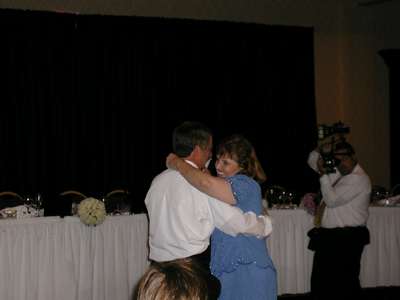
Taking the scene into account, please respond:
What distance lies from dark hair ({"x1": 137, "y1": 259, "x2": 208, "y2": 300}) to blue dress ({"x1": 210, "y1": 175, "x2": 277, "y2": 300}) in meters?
1.70

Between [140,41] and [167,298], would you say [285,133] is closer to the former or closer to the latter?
[140,41]

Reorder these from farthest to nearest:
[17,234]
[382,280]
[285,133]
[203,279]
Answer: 1. [285,133]
2. [382,280]
3. [17,234]
4. [203,279]

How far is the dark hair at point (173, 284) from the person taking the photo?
67.9 inches

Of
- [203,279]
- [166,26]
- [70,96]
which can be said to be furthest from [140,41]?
[203,279]

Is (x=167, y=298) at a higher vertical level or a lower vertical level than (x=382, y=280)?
higher

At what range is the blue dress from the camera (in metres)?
3.54

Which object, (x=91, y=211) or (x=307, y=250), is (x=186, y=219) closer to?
(x=91, y=211)

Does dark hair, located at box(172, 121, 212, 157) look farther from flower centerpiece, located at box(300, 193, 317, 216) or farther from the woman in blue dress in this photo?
flower centerpiece, located at box(300, 193, 317, 216)

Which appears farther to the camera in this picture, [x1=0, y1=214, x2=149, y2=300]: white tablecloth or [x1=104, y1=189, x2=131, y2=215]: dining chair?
[x1=104, y1=189, x2=131, y2=215]: dining chair

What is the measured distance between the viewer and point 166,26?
9.53 meters

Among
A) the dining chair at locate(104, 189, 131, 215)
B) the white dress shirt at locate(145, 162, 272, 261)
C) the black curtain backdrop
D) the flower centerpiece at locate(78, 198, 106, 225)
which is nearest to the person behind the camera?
the white dress shirt at locate(145, 162, 272, 261)

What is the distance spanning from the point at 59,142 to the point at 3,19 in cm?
158

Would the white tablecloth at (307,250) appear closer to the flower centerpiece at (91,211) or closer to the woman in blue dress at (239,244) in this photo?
the flower centerpiece at (91,211)

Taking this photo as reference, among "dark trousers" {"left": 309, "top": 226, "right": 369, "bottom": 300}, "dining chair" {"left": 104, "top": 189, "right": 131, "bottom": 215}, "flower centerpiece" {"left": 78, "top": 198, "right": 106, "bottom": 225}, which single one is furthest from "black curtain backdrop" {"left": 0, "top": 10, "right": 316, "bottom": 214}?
"dark trousers" {"left": 309, "top": 226, "right": 369, "bottom": 300}
